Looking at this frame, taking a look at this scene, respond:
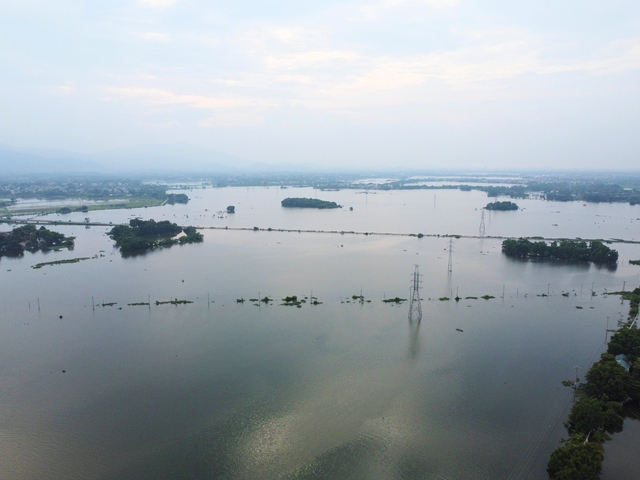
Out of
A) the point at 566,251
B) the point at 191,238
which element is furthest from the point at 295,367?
the point at 191,238

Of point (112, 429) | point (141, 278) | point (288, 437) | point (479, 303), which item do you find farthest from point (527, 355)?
point (141, 278)

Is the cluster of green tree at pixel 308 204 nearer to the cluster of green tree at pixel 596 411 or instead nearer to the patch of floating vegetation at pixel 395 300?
the patch of floating vegetation at pixel 395 300

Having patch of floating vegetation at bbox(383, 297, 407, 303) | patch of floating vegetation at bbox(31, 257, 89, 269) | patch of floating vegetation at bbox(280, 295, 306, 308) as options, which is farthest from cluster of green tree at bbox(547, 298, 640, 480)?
patch of floating vegetation at bbox(31, 257, 89, 269)

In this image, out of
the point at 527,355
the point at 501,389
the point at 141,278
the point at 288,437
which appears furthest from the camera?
the point at 141,278

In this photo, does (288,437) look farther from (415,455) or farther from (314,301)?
(314,301)

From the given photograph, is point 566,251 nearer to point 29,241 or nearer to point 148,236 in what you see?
point 148,236

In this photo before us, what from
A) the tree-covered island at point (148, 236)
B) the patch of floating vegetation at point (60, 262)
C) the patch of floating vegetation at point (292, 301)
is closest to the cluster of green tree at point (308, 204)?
the tree-covered island at point (148, 236)

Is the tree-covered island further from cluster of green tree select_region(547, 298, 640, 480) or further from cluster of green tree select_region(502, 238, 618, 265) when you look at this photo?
cluster of green tree select_region(547, 298, 640, 480)
